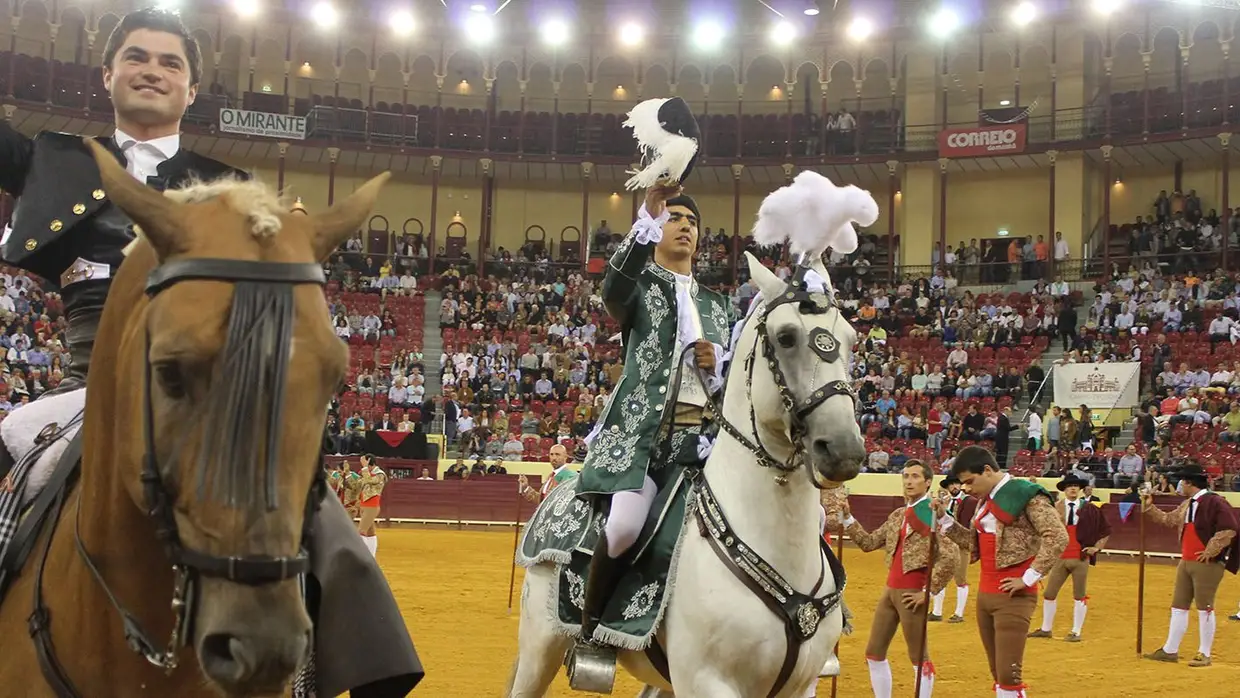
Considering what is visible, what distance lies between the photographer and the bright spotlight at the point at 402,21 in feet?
111

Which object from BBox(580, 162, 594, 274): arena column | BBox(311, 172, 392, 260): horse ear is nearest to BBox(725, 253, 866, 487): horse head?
BBox(311, 172, 392, 260): horse ear

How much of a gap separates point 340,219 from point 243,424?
430 millimetres

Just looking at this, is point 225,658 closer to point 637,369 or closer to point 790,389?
point 790,389

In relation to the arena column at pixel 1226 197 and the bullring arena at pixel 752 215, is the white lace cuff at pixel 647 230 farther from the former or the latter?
the arena column at pixel 1226 197

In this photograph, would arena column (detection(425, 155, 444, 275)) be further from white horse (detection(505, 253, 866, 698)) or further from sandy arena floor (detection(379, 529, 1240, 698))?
white horse (detection(505, 253, 866, 698))

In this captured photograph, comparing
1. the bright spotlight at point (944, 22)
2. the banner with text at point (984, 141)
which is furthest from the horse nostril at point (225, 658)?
the bright spotlight at point (944, 22)

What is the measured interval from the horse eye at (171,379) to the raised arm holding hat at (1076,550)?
1089 centimetres

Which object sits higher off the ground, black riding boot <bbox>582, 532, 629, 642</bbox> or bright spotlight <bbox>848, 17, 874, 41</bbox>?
bright spotlight <bbox>848, 17, 874, 41</bbox>

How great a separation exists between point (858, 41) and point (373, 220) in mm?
15316

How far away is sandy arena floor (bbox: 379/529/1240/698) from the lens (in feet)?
28.2

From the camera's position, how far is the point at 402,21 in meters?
34.0

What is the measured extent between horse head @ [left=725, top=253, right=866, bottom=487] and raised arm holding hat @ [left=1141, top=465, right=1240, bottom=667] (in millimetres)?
7719

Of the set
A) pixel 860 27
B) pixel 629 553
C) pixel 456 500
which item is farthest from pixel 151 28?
pixel 860 27

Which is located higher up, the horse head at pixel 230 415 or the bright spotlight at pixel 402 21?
the bright spotlight at pixel 402 21
